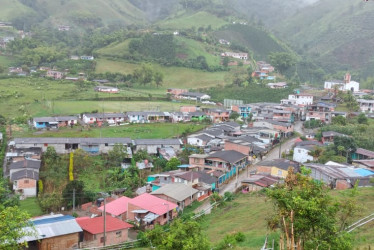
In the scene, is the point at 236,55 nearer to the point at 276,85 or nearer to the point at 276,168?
the point at 276,85

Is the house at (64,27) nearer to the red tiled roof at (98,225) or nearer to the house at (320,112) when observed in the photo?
the house at (320,112)

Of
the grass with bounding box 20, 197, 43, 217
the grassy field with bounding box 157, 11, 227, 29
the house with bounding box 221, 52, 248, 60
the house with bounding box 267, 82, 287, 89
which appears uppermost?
the grassy field with bounding box 157, 11, 227, 29

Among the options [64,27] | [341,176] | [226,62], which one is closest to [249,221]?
[341,176]

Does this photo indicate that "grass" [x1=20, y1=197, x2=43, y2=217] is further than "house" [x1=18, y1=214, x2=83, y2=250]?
Yes

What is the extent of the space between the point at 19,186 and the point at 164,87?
38964mm

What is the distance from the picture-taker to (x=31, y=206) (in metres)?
22.1

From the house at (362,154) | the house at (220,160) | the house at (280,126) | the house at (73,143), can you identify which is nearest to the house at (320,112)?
the house at (280,126)

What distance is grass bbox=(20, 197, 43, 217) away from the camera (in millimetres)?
21175

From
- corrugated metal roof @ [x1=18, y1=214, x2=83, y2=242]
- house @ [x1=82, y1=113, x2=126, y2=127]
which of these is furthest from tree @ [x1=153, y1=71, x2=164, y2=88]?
corrugated metal roof @ [x1=18, y1=214, x2=83, y2=242]

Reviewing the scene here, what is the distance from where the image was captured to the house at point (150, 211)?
65.1 feet

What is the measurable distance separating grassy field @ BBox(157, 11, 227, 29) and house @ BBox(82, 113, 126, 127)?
185 feet

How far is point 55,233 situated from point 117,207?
17.0 feet

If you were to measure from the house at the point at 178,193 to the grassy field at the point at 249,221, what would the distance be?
1979mm

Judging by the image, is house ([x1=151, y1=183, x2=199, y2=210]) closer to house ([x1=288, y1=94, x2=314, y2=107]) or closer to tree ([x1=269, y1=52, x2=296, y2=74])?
house ([x1=288, y1=94, x2=314, y2=107])
